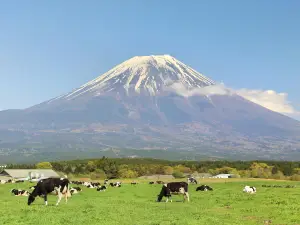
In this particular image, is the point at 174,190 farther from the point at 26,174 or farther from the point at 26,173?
the point at 26,173

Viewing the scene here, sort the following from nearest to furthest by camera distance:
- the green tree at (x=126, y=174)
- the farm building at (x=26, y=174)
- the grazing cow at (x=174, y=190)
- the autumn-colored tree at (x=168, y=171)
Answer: the grazing cow at (x=174, y=190) → the farm building at (x=26, y=174) → the green tree at (x=126, y=174) → the autumn-colored tree at (x=168, y=171)

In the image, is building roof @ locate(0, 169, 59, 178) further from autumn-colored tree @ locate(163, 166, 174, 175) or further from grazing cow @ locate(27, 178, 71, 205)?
grazing cow @ locate(27, 178, 71, 205)

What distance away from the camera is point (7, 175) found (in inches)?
3784

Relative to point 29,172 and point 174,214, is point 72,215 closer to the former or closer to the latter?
point 174,214

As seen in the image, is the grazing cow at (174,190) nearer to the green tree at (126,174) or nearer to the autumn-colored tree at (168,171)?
the green tree at (126,174)

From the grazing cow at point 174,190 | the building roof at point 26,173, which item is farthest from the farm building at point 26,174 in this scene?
the grazing cow at point 174,190

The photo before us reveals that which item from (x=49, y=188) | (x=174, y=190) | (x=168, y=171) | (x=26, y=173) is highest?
(x=168, y=171)

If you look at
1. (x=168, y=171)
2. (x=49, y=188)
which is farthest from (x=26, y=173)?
(x=49, y=188)

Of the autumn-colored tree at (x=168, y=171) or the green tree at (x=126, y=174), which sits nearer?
the green tree at (x=126, y=174)

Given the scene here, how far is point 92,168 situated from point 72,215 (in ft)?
286

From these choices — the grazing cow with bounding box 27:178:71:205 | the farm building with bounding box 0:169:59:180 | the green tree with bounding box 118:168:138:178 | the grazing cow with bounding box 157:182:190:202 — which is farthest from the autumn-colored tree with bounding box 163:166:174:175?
the grazing cow with bounding box 27:178:71:205

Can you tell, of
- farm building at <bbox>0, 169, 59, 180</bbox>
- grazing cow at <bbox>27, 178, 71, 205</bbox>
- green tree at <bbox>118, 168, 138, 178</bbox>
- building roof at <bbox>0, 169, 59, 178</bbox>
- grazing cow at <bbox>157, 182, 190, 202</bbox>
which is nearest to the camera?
grazing cow at <bbox>27, 178, 71, 205</bbox>

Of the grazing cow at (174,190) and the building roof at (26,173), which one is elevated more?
the building roof at (26,173)

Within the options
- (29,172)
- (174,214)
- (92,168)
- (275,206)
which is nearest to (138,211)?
(174,214)
